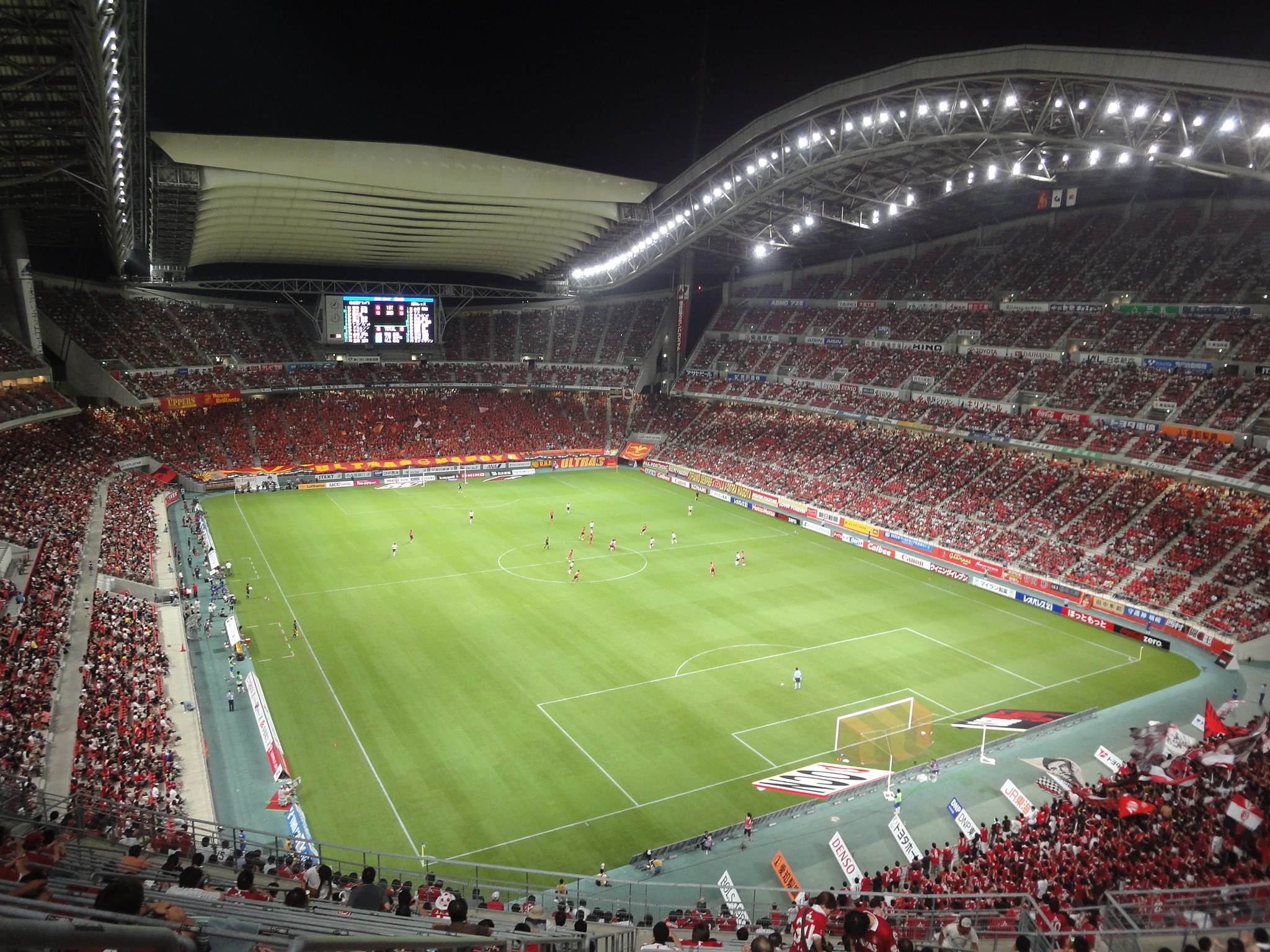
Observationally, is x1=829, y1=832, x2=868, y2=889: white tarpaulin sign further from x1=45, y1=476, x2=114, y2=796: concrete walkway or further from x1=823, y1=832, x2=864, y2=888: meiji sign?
x1=45, y1=476, x2=114, y2=796: concrete walkway

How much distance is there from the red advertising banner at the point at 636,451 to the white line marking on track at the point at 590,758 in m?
46.7

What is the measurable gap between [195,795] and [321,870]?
40.8 ft

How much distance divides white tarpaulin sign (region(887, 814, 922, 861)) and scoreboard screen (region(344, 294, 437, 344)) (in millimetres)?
60408

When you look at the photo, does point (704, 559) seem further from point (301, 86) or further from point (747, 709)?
point (301, 86)

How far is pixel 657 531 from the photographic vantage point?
4959cm

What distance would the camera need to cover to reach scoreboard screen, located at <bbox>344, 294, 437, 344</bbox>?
6788 cm

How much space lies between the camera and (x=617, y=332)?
269ft

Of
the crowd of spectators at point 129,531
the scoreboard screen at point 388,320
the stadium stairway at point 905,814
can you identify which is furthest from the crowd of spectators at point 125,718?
the scoreboard screen at point 388,320

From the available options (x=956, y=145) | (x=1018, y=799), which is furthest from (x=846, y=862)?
(x=956, y=145)

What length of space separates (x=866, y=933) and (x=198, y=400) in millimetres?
67225

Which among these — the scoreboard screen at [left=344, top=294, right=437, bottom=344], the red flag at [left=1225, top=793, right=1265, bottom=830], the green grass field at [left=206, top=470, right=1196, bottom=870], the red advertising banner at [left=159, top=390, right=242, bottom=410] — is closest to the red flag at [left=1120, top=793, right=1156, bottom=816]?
the red flag at [left=1225, top=793, right=1265, bottom=830]

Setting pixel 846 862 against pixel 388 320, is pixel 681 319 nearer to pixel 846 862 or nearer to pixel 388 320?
pixel 388 320

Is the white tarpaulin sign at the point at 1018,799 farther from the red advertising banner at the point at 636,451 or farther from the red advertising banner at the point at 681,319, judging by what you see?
the red advertising banner at the point at 681,319

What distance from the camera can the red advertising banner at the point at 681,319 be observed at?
73312mm
